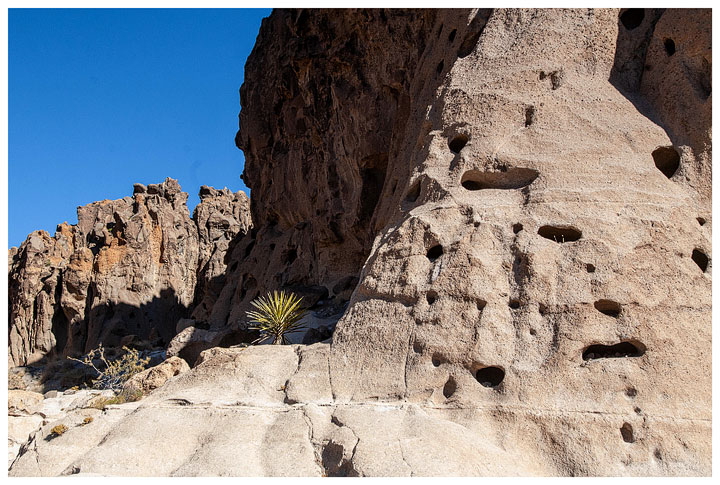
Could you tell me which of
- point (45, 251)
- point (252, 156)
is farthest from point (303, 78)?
point (45, 251)

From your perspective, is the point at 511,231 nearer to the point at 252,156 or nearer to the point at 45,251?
the point at 252,156

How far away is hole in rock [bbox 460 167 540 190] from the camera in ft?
38.2

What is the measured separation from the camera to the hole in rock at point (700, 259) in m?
10.4

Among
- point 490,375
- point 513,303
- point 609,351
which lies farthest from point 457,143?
point 609,351

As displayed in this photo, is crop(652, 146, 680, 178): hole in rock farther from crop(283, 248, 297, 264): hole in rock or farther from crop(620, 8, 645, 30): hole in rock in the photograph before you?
crop(283, 248, 297, 264): hole in rock

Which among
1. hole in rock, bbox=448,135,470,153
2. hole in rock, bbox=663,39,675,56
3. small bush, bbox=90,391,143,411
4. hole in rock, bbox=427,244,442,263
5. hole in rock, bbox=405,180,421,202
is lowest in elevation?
small bush, bbox=90,391,143,411

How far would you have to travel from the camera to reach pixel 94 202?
167ft

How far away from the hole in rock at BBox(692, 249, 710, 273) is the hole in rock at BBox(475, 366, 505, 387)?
361cm

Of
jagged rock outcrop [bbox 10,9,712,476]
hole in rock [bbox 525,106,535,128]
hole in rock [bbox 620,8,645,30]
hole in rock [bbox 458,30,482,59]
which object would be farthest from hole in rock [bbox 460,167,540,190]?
hole in rock [bbox 620,8,645,30]

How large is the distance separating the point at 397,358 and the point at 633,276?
3.64m

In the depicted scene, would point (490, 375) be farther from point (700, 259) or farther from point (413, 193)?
point (413, 193)

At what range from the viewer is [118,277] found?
37.2 meters

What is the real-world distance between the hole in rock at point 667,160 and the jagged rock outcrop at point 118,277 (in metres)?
23.6

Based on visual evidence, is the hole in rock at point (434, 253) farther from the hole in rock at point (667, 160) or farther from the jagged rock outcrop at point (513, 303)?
the hole in rock at point (667, 160)
